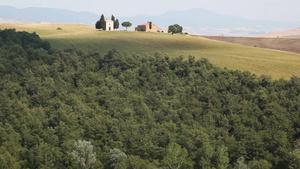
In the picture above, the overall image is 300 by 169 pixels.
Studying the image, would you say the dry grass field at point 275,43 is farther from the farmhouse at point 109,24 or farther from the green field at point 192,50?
the farmhouse at point 109,24

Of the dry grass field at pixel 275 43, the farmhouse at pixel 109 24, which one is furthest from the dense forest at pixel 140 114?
the farmhouse at pixel 109 24

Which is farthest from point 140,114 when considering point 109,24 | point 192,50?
point 109,24

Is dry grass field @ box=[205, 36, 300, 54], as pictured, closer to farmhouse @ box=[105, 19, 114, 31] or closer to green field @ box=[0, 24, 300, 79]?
green field @ box=[0, 24, 300, 79]

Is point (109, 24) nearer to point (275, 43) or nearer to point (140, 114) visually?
point (275, 43)

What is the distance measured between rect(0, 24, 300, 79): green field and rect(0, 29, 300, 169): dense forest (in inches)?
454

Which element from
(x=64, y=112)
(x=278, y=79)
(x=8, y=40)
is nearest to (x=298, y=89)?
(x=278, y=79)

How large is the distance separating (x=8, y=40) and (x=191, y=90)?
67689mm

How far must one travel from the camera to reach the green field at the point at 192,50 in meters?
95.3

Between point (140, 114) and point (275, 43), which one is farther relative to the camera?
point (275, 43)

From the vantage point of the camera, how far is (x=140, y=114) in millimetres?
74938

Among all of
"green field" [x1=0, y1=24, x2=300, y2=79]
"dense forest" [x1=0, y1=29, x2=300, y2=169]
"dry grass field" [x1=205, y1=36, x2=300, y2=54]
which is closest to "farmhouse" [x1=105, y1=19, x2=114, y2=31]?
"green field" [x1=0, y1=24, x2=300, y2=79]

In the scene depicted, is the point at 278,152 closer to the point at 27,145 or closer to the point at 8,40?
the point at 27,145

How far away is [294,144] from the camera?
5819 centimetres

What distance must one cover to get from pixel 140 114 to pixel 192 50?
5447cm
